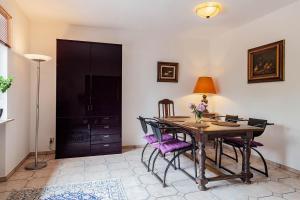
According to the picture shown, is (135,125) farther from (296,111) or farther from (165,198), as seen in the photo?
(296,111)

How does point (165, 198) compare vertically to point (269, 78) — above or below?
below

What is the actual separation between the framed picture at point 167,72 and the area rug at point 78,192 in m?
2.56

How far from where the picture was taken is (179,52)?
187 inches

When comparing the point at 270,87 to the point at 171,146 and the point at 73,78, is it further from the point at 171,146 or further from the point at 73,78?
the point at 73,78

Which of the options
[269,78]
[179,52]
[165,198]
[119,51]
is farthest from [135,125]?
[269,78]

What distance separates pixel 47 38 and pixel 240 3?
10.8 ft

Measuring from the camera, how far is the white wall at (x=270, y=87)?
3.06 meters

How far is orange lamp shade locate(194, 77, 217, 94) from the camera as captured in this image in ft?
14.8

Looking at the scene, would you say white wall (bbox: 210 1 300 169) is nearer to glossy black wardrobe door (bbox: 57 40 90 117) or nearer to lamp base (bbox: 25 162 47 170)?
glossy black wardrobe door (bbox: 57 40 90 117)

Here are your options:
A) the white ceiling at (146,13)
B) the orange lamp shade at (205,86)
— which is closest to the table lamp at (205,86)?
the orange lamp shade at (205,86)

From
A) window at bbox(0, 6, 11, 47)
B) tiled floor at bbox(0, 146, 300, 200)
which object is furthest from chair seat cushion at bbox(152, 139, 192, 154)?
window at bbox(0, 6, 11, 47)

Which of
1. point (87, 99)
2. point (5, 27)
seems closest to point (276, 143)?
point (87, 99)

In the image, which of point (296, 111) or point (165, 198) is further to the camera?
point (296, 111)

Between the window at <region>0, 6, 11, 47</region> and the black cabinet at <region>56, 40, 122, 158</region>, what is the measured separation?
833mm
